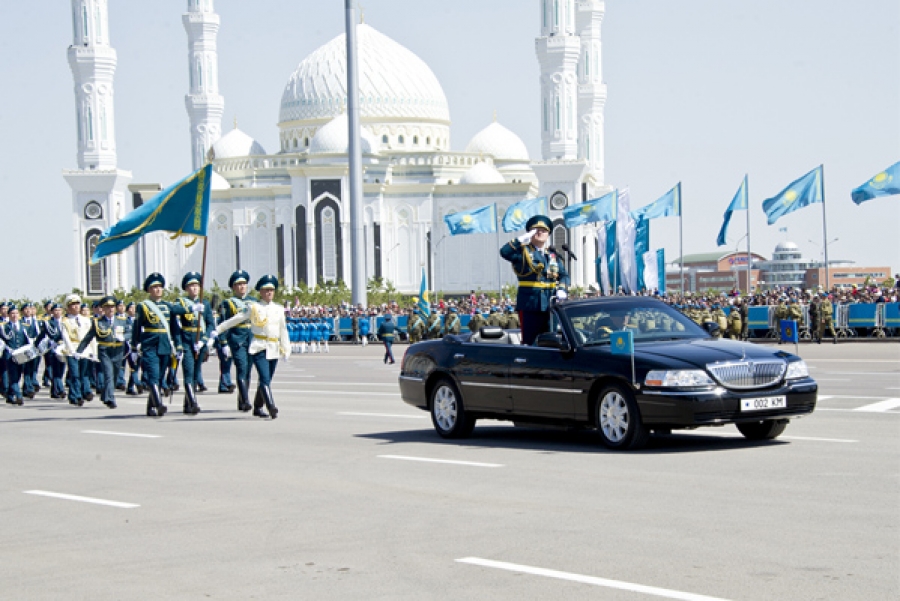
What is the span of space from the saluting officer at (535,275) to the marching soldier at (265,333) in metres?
3.65

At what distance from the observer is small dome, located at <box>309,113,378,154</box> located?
106062 millimetres

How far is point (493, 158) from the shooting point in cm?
11881

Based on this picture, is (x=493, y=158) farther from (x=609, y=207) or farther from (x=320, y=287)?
(x=609, y=207)

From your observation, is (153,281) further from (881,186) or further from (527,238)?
(881,186)

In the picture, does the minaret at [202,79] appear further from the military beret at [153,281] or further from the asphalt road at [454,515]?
the asphalt road at [454,515]

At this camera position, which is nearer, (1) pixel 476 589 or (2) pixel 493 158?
(1) pixel 476 589

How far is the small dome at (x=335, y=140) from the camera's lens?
106 metres

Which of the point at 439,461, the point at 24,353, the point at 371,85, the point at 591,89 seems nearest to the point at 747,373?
the point at 439,461

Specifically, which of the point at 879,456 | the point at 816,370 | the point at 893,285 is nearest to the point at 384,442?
the point at 879,456

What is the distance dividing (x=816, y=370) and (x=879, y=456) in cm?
1420

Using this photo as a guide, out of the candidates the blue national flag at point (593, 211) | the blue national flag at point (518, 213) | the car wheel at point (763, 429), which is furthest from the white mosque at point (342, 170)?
the car wheel at point (763, 429)

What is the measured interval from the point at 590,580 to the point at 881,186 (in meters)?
33.9

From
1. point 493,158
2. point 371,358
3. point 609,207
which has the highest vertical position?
point 493,158

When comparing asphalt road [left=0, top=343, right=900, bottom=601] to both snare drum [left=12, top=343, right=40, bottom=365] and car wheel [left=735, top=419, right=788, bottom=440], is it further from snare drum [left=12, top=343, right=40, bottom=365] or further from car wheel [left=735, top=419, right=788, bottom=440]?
snare drum [left=12, top=343, right=40, bottom=365]
